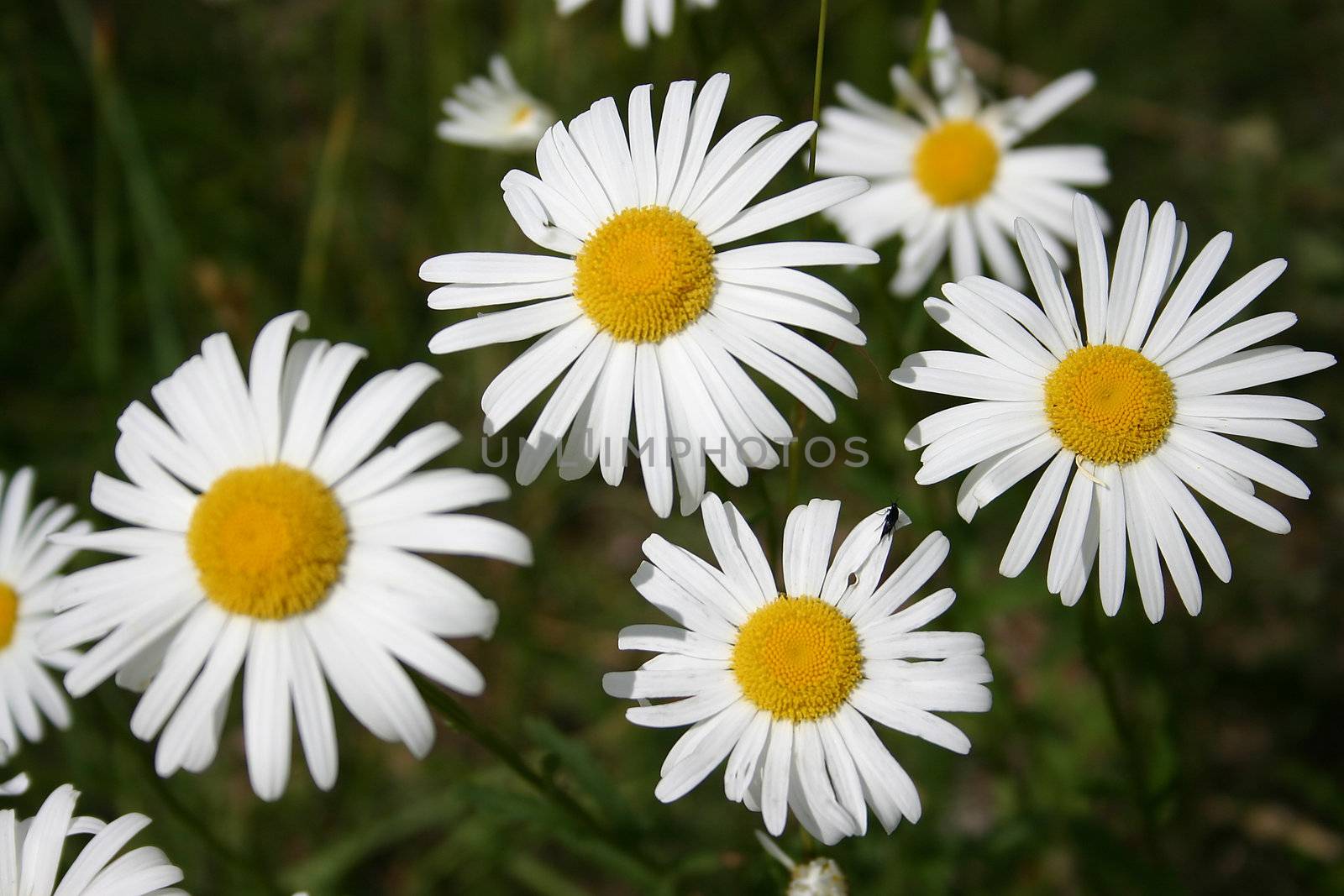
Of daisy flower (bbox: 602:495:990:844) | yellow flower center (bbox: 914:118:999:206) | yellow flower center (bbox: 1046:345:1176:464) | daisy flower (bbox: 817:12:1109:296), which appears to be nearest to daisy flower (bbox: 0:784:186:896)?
daisy flower (bbox: 602:495:990:844)

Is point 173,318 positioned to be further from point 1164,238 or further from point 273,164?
point 1164,238

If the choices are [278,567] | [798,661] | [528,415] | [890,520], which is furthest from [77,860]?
[528,415]

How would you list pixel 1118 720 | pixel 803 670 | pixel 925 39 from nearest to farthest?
pixel 803 670, pixel 1118 720, pixel 925 39

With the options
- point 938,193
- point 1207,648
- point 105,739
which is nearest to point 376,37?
point 938,193

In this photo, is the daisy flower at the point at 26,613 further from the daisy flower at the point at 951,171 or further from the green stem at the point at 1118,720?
the daisy flower at the point at 951,171

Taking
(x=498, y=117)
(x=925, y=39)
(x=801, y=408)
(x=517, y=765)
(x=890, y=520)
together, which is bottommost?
(x=517, y=765)

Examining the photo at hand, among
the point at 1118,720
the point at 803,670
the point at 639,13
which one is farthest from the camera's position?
the point at 639,13

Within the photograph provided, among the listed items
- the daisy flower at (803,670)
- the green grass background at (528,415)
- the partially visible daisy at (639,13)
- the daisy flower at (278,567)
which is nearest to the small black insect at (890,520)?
the daisy flower at (803,670)

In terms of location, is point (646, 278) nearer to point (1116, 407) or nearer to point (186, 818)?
point (1116, 407)

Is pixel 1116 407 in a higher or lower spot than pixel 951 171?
lower
